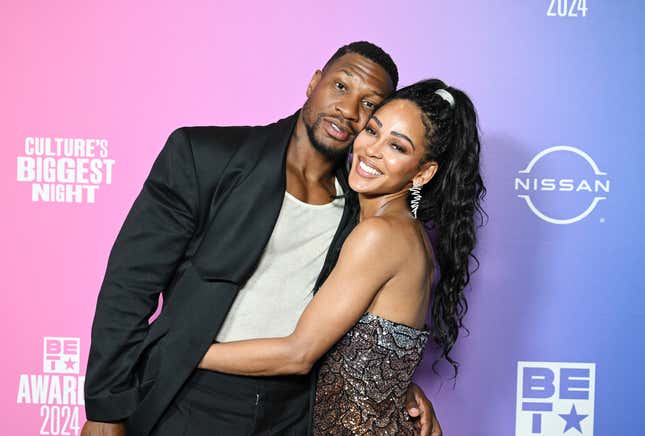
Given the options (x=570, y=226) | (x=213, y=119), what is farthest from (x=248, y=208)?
(x=570, y=226)

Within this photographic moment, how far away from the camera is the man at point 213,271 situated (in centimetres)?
157

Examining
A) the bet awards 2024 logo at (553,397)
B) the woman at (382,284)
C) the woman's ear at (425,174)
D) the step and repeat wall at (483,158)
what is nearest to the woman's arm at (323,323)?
the woman at (382,284)

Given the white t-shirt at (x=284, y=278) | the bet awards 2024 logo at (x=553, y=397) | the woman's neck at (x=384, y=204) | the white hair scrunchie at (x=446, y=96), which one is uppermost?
the white hair scrunchie at (x=446, y=96)

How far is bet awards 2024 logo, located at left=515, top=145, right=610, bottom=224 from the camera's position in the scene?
90.5 inches

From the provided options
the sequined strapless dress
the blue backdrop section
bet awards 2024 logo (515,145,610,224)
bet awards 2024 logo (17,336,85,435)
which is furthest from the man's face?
bet awards 2024 logo (17,336,85,435)

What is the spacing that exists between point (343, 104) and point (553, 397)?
1273mm

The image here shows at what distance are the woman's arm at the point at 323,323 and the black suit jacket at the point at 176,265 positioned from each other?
8 centimetres

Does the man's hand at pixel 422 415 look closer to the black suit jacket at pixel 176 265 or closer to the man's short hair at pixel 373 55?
the black suit jacket at pixel 176 265

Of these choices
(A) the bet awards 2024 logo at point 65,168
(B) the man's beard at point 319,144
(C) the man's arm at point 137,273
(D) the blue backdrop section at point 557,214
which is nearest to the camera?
(C) the man's arm at point 137,273

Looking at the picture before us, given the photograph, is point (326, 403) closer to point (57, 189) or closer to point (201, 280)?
point (201, 280)

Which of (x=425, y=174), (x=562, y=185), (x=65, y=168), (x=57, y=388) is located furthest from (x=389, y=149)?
(x=57, y=388)

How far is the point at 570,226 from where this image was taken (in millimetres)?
2328

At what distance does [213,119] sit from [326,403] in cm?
98

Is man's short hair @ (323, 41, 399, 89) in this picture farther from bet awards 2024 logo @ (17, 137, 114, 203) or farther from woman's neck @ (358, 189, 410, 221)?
bet awards 2024 logo @ (17, 137, 114, 203)
